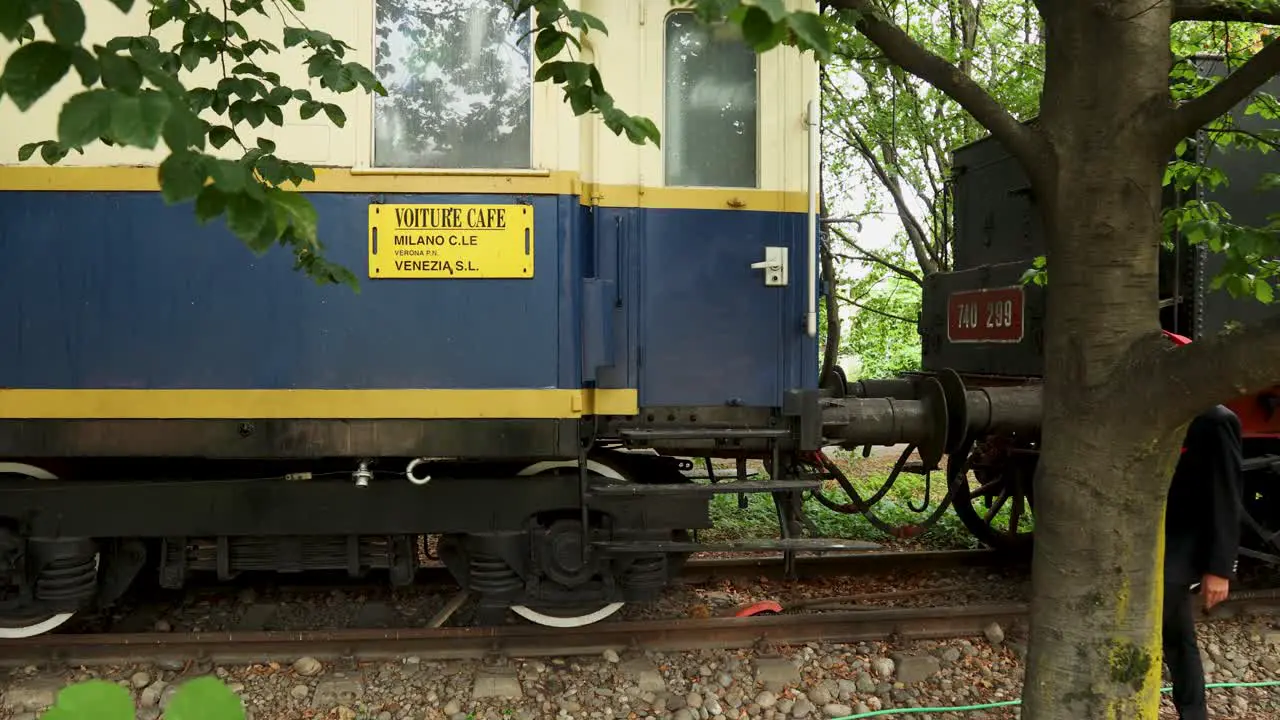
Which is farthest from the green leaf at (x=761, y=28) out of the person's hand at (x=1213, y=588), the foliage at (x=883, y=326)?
the foliage at (x=883, y=326)

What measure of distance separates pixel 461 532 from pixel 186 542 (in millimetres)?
1351

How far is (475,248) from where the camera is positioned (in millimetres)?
3740

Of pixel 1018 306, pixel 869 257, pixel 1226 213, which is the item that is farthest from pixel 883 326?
pixel 1226 213

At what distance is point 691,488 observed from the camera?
13.1 feet

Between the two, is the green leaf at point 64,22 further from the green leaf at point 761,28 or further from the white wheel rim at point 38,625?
the white wheel rim at point 38,625

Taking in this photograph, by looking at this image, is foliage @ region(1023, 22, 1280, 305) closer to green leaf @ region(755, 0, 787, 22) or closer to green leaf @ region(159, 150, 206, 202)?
green leaf @ region(755, 0, 787, 22)

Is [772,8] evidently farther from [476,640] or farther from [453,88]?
[476,640]

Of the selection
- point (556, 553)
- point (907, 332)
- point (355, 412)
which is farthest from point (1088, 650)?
point (907, 332)

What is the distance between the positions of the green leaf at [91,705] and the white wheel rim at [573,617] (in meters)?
3.20

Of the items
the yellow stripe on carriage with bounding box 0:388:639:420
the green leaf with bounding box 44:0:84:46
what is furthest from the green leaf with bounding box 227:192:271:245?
the yellow stripe on carriage with bounding box 0:388:639:420

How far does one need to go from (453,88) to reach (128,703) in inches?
131

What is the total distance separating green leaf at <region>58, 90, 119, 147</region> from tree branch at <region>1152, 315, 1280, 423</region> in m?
2.50

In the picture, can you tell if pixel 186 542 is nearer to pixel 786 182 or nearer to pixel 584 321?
pixel 584 321

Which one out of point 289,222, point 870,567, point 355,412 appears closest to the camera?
point 289,222
